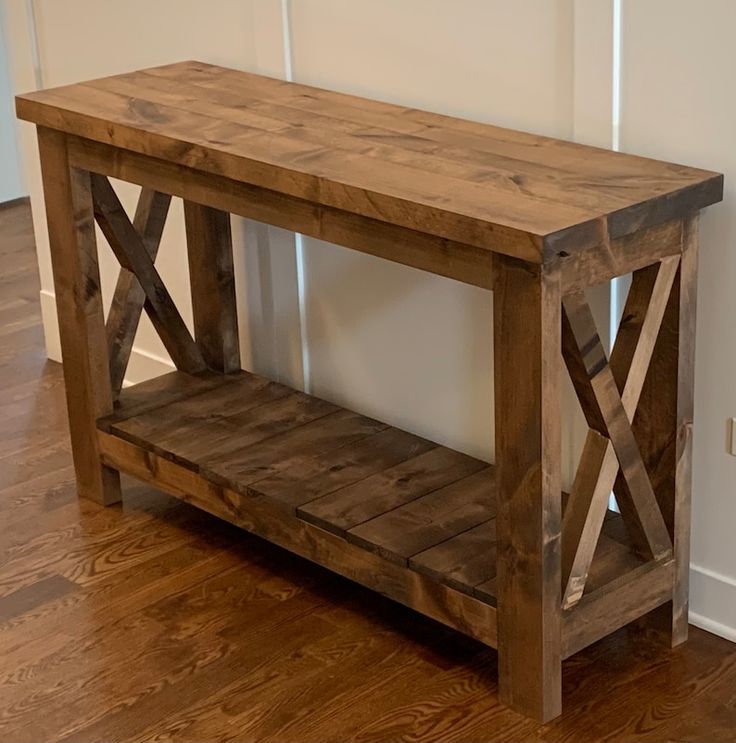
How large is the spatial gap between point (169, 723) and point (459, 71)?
140 cm

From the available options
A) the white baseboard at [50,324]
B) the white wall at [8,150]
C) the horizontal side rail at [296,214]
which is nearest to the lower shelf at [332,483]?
the horizontal side rail at [296,214]

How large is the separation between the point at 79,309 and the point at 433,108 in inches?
37.4

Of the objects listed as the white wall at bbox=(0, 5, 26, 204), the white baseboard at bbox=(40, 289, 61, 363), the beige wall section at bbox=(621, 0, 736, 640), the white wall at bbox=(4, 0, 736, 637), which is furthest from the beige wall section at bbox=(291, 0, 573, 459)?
the white wall at bbox=(0, 5, 26, 204)

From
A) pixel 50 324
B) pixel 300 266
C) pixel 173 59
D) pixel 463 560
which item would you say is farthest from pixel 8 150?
pixel 463 560

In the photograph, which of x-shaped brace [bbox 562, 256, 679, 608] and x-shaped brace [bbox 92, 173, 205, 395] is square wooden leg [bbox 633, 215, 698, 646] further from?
x-shaped brace [bbox 92, 173, 205, 395]

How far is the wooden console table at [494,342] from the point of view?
7.47 feet

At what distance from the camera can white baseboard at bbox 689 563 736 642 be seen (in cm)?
267

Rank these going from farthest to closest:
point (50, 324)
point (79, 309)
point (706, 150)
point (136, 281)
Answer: point (50, 324), point (136, 281), point (79, 309), point (706, 150)

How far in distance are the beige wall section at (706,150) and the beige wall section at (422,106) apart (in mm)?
173

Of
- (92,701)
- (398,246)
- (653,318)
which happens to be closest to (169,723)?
(92,701)

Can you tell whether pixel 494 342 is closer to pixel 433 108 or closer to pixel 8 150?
pixel 433 108

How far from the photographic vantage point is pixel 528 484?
7.62ft

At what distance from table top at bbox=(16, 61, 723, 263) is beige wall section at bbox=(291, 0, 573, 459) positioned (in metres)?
0.09

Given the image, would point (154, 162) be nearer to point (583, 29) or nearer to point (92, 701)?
point (583, 29)
